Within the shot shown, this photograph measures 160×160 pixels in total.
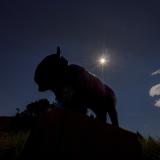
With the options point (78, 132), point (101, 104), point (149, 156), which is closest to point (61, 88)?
point (101, 104)

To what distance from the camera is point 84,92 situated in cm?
415

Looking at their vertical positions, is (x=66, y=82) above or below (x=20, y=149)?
above

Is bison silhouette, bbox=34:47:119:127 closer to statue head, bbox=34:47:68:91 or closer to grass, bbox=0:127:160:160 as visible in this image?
statue head, bbox=34:47:68:91

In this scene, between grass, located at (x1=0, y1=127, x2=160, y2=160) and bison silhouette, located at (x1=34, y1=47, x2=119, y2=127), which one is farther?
grass, located at (x1=0, y1=127, x2=160, y2=160)

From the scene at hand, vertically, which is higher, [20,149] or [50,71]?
[50,71]

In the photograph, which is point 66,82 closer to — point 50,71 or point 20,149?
point 50,71

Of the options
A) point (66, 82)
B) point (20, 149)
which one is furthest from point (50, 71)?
point (20, 149)

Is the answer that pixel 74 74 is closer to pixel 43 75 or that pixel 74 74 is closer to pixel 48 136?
pixel 43 75

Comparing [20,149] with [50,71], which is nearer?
[50,71]

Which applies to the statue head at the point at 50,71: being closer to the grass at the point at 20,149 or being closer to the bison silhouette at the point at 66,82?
the bison silhouette at the point at 66,82

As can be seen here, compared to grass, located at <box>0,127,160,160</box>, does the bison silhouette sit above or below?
above

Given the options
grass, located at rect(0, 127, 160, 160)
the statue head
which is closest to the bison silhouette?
the statue head

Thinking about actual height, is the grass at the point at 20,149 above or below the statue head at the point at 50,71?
below

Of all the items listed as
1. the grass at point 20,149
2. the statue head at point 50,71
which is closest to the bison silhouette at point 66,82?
the statue head at point 50,71
